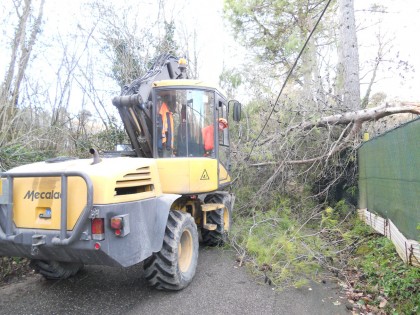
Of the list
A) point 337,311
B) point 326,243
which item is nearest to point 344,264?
point 326,243

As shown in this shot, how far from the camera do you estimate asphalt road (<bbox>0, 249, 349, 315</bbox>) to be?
381cm

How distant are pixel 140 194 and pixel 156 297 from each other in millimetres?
1267

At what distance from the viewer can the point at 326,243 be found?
5918 mm

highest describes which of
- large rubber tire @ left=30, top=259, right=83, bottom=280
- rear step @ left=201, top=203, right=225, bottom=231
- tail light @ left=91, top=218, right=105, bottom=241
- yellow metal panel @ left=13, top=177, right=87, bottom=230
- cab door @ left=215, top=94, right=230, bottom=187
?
cab door @ left=215, top=94, right=230, bottom=187

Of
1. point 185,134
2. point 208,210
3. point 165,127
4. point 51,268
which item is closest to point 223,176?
point 208,210

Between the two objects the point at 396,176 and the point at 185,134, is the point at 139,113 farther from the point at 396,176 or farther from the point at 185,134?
the point at 396,176

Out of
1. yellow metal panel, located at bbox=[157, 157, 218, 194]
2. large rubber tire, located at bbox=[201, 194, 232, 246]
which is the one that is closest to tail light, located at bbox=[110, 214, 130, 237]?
yellow metal panel, located at bbox=[157, 157, 218, 194]

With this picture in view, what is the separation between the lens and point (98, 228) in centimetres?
323

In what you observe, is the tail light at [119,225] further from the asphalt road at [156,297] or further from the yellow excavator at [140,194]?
the asphalt road at [156,297]

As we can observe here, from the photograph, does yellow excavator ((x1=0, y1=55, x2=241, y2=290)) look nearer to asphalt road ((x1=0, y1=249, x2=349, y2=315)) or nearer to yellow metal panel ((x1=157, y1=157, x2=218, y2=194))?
yellow metal panel ((x1=157, y1=157, x2=218, y2=194))

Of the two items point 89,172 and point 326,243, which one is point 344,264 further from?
point 89,172

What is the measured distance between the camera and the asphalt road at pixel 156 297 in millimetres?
3811

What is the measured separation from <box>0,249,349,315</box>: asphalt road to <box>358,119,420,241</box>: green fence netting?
1.32 meters

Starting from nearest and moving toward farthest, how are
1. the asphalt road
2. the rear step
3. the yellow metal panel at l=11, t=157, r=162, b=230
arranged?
the yellow metal panel at l=11, t=157, r=162, b=230, the asphalt road, the rear step
